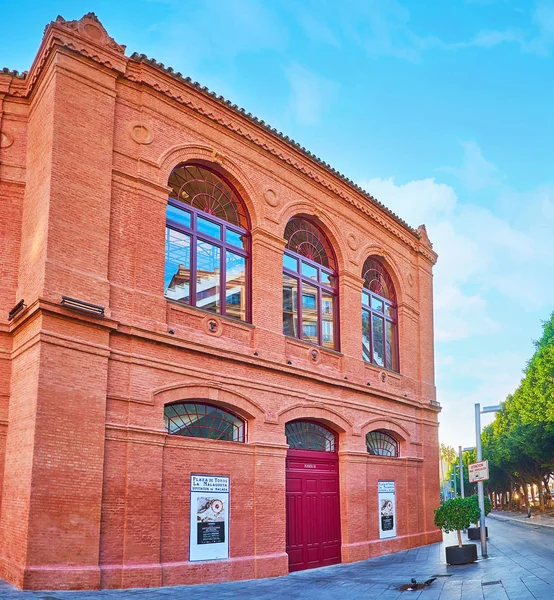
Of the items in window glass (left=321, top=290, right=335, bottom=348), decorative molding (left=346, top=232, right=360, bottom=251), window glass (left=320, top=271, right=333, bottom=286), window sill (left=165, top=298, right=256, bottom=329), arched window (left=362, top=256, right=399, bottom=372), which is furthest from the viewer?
arched window (left=362, top=256, right=399, bottom=372)

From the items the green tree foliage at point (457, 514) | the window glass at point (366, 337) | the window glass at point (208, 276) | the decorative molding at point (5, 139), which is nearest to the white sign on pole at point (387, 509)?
the green tree foliage at point (457, 514)

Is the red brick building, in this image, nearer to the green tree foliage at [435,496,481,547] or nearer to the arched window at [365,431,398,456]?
the arched window at [365,431,398,456]

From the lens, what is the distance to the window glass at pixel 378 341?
2327cm

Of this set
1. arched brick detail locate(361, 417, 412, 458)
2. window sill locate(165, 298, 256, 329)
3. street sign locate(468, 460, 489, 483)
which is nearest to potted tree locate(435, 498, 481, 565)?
street sign locate(468, 460, 489, 483)

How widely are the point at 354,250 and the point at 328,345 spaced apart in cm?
350

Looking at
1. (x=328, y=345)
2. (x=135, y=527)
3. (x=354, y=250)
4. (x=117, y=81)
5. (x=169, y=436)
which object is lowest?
(x=135, y=527)

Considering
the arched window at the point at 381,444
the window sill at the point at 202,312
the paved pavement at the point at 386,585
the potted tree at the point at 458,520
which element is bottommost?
the paved pavement at the point at 386,585

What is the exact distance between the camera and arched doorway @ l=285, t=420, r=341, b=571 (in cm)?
1805

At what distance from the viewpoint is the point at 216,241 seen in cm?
1708

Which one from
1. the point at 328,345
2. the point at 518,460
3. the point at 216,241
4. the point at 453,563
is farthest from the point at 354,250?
the point at 518,460

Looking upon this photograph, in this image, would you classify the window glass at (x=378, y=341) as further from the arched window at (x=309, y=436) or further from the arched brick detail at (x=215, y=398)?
the arched brick detail at (x=215, y=398)

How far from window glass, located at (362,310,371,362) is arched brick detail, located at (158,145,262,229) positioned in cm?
637

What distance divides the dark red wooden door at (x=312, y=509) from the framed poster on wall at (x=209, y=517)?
2.85 meters

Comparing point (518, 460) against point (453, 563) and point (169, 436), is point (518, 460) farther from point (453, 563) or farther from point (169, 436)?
point (169, 436)
